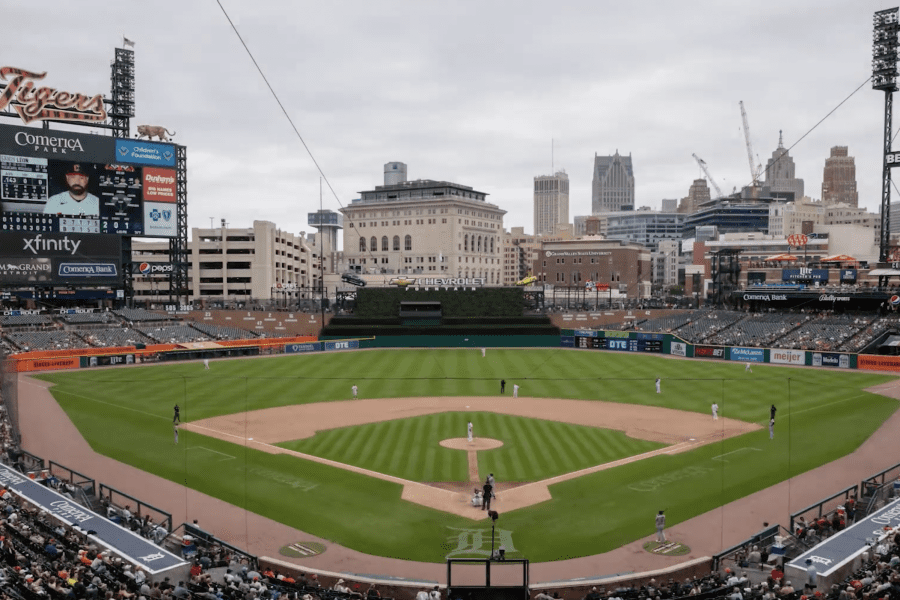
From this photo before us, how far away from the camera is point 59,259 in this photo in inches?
2778

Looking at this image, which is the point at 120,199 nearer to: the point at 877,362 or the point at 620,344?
the point at 620,344

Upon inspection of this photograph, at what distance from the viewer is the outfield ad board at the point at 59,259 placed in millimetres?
67938

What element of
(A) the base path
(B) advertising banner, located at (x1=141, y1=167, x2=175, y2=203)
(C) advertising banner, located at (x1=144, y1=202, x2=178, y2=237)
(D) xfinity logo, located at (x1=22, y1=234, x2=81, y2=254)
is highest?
(B) advertising banner, located at (x1=141, y1=167, x2=175, y2=203)

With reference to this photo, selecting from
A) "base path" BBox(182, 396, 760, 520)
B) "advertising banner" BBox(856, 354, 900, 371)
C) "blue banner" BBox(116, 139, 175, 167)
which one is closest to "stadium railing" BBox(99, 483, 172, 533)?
"base path" BBox(182, 396, 760, 520)

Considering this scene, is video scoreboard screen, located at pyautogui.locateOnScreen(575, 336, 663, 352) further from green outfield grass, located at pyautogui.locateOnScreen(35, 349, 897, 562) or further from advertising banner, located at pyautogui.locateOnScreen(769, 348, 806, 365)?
advertising banner, located at pyautogui.locateOnScreen(769, 348, 806, 365)

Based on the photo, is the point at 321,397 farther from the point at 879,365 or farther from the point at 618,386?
the point at 879,365

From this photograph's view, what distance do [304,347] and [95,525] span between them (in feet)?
191

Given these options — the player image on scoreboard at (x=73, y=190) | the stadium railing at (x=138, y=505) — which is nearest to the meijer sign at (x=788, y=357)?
the stadium railing at (x=138, y=505)

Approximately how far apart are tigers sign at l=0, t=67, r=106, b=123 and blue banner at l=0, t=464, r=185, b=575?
56174 mm

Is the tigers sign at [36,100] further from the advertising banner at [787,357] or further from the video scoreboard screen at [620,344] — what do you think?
the advertising banner at [787,357]

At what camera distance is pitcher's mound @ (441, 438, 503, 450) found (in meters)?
32.3

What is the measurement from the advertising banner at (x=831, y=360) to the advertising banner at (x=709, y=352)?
27.3ft

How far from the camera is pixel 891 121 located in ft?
228

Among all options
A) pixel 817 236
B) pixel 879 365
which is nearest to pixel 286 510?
→ pixel 879 365
